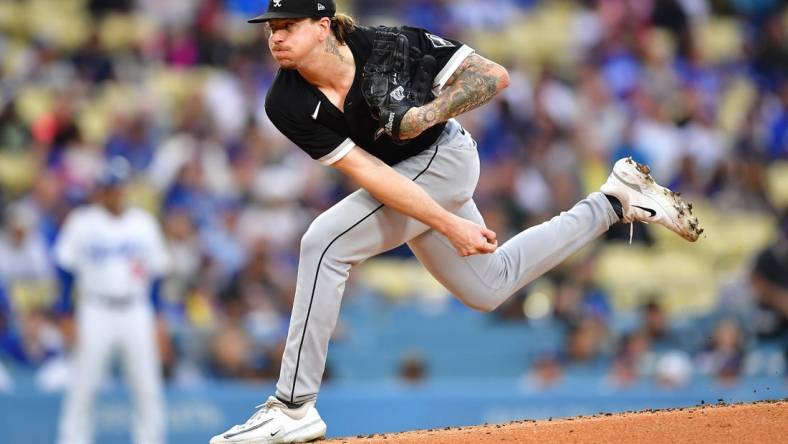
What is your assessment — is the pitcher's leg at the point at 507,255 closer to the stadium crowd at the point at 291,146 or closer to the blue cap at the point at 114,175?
the stadium crowd at the point at 291,146

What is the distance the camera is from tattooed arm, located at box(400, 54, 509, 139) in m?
4.21

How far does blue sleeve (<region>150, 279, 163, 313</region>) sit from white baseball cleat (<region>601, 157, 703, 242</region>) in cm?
542

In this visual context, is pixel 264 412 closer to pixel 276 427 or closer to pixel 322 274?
pixel 276 427

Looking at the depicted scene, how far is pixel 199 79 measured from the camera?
11.6m

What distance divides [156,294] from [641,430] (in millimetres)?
5865

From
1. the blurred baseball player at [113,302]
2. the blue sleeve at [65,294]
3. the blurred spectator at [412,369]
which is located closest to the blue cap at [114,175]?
the blurred baseball player at [113,302]

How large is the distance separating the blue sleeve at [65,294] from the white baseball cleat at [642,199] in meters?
5.86

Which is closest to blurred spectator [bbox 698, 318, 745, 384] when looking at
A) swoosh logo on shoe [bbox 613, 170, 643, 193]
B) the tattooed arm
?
swoosh logo on shoe [bbox 613, 170, 643, 193]

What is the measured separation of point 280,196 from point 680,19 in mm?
4961

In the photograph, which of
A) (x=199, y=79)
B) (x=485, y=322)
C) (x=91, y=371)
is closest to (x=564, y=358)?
(x=485, y=322)

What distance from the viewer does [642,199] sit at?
500 cm

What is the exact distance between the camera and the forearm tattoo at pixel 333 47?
427 cm

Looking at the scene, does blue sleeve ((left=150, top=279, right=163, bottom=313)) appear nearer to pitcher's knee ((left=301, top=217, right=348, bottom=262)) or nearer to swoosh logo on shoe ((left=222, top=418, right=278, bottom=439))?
swoosh logo on shoe ((left=222, top=418, right=278, bottom=439))

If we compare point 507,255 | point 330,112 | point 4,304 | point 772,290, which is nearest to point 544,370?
point 772,290
